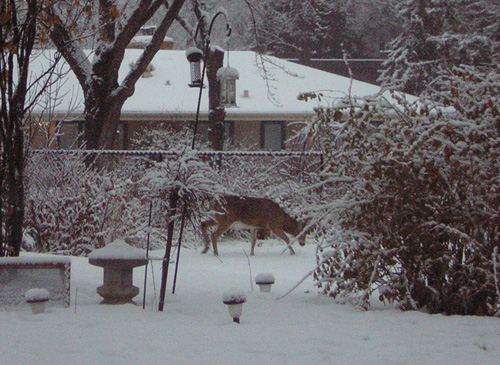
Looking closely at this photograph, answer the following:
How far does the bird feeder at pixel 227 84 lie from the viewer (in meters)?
10.8

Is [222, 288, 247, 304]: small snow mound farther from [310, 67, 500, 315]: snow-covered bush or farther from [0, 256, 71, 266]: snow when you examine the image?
[0, 256, 71, 266]: snow

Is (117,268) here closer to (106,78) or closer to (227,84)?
→ (227,84)

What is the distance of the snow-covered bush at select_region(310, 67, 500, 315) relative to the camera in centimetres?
613

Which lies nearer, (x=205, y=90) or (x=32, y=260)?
(x=32, y=260)

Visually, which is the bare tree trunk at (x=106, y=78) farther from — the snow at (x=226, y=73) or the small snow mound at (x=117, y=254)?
the small snow mound at (x=117, y=254)

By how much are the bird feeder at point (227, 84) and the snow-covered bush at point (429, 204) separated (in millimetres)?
4417

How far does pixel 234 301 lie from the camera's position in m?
5.75

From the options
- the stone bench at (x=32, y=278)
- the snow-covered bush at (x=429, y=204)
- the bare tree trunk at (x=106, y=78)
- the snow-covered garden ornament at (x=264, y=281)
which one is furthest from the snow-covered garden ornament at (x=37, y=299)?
the bare tree trunk at (x=106, y=78)

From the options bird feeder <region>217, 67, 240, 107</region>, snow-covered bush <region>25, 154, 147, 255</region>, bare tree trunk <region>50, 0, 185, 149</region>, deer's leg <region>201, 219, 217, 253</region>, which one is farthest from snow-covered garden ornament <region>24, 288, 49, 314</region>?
bare tree trunk <region>50, 0, 185, 149</region>

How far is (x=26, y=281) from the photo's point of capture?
20.6ft

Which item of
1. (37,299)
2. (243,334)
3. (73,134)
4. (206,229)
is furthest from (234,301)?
(73,134)

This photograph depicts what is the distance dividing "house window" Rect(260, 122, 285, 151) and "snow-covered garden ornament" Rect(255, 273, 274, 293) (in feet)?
65.2

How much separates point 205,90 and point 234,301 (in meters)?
22.6

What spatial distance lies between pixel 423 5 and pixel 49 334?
29.9 meters
